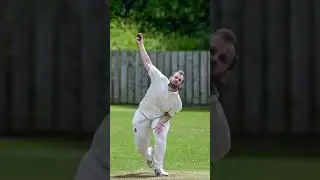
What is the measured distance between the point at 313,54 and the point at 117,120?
730cm

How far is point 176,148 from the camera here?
7410 mm

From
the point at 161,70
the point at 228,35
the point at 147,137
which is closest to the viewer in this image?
the point at 228,35

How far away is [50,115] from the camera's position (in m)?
3.27

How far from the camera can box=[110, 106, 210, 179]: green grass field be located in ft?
18.7

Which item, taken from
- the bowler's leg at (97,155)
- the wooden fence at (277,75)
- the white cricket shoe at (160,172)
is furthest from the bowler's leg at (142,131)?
the wooden fence at (277,75)

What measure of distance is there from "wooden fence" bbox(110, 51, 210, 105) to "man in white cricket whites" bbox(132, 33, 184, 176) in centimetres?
808

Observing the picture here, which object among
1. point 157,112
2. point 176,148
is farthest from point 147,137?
point 176,148

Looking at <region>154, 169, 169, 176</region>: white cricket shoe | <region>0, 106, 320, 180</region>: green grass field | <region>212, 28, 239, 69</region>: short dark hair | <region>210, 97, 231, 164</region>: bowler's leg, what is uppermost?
<region>212, 28, 239, 69</region>: short dark hair

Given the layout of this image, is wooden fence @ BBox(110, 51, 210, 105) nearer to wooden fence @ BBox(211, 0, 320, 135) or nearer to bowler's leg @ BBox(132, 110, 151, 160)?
bowler's leg @ BBox(132, 110, 151, 160)

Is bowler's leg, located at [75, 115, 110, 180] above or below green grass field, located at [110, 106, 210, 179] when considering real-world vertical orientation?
above

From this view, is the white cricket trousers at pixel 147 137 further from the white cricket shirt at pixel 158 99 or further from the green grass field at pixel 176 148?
the green grass field at pixel 176 148

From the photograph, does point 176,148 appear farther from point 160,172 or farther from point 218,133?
point 218,133

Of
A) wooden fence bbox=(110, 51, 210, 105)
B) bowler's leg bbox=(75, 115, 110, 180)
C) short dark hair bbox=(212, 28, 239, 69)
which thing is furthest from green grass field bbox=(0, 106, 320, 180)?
wooden fence bbox=(110, 51, 210, 105)

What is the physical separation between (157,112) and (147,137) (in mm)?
236
